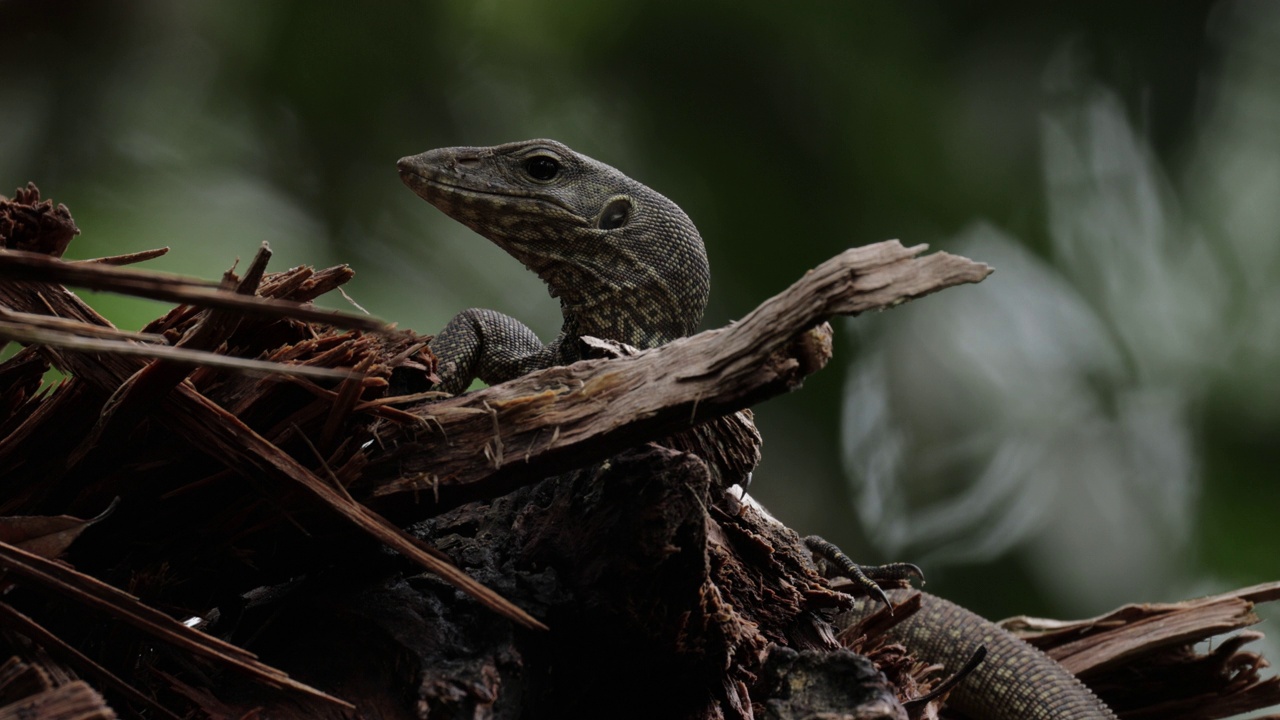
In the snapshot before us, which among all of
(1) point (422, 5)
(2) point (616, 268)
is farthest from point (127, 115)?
(2) point (616, 268)

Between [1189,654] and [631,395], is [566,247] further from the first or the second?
[1189,654]

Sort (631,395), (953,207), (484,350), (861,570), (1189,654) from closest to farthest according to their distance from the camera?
1. (631,395)
2. (484,350)
3. (861,570)
4. (1189,654)
5. (953,207)

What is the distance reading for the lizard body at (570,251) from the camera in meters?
2.91

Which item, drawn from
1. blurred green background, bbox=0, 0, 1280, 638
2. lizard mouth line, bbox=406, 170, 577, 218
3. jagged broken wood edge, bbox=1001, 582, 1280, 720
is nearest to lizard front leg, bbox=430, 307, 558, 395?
lizard mouth line, bbox=406, 170, 577, 218

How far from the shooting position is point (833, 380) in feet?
21.0

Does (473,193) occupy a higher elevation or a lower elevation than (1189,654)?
higher

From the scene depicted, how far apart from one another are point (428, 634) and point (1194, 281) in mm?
6447

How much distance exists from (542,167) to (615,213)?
1.01ft

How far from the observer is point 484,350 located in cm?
292

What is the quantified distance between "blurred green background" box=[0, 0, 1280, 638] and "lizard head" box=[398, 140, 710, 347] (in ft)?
9.71

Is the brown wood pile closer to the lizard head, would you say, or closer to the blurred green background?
the lizard head

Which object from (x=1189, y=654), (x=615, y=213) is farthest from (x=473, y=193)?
(x=1189, y=654)

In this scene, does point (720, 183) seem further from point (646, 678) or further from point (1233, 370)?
point (646, 678)

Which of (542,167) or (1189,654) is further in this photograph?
(1189,654)
